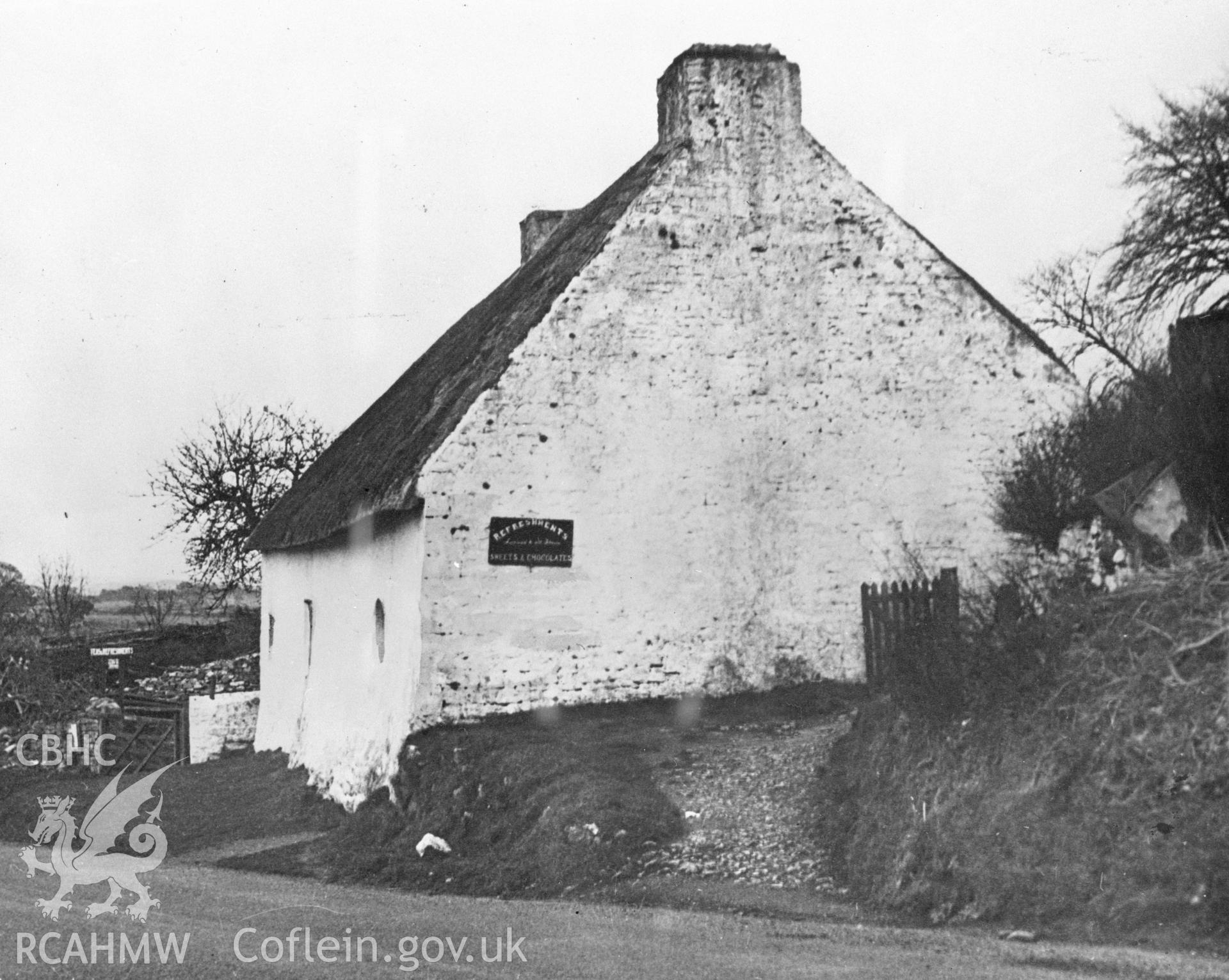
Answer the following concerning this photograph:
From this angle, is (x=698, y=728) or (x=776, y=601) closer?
(x=698, y=728)

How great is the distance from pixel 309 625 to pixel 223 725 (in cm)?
665

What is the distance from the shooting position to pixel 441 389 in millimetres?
15312

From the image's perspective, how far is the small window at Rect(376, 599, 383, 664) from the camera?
14.4 meters

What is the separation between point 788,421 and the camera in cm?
1423

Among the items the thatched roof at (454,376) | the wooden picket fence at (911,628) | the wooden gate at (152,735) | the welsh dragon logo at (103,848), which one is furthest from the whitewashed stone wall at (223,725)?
the wooden picket fence at (911,628)

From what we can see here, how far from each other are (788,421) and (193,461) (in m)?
31.8

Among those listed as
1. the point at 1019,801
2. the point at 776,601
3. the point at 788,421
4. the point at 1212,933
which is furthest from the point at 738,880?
the point at 788,421

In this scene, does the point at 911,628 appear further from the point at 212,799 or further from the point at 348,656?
the point at 212,799

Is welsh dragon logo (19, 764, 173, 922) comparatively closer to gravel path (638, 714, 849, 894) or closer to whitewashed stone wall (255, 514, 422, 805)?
whitewashed stone wall (255, 514, 422, 805)

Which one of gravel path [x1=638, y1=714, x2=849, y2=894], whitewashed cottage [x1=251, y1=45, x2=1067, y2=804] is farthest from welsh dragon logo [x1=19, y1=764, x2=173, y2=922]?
gravel path [x1=638, y1=714, x2=849, y2=894]

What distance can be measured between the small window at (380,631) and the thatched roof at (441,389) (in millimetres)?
985

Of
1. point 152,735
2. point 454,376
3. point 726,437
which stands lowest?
point 152,735

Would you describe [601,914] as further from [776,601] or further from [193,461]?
[193,461]

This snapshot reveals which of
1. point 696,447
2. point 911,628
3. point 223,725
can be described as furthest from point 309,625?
point 911,628
